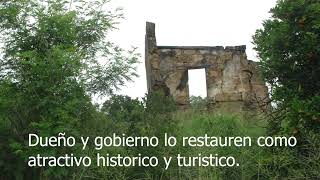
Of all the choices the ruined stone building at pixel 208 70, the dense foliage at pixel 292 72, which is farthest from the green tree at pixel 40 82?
the ruined stone building at pixel 208 70

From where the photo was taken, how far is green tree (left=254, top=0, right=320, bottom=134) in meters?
6.10

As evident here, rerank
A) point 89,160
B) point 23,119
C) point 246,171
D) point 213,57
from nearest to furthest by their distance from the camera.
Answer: point 246,171
point 89,160
point 23,119
point 213,57

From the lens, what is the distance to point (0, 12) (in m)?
7.11

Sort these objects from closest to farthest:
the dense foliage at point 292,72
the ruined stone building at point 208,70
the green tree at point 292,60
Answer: the dense foliage at point 292,72
the green tree at point 292,60
the ruined stone building at point 208,70

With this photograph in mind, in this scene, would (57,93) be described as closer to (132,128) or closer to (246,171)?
(132,128)

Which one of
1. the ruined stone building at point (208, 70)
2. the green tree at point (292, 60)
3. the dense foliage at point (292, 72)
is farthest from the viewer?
the ruined stone building at point (208, 70)

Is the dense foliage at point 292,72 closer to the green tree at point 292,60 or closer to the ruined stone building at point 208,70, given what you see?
the green tree at point 292,60

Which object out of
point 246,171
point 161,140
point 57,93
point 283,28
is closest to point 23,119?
point 57,93

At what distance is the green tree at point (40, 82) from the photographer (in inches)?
253

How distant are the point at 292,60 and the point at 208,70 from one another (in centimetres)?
949

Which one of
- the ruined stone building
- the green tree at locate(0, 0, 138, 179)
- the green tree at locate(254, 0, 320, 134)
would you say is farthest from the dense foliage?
the ruined stone building

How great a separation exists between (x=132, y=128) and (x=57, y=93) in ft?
3.85

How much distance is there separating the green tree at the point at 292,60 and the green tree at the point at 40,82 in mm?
2634

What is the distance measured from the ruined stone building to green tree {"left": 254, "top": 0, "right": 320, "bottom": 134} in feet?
28.0
